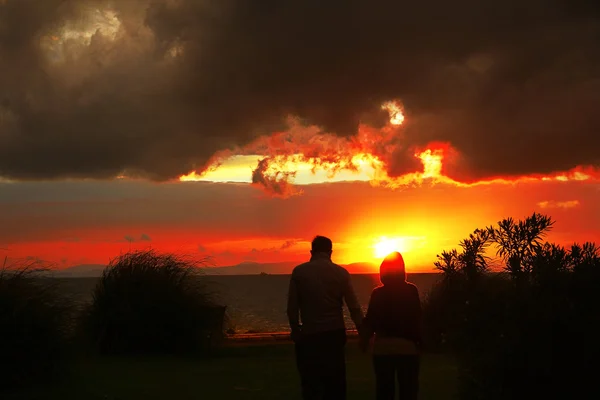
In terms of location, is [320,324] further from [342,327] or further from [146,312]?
[146,312]

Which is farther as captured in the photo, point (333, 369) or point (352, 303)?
point (352, 303)

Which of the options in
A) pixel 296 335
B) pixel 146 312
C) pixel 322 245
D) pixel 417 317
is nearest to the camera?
pixel 417 317

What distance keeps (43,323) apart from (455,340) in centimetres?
796

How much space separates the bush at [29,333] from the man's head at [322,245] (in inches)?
273

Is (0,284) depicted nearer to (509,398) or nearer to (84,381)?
(84,381)

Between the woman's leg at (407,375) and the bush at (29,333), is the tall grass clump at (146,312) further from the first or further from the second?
the woman's leg at (407,375)

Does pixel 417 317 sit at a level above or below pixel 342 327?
above

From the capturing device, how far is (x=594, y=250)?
30.2 feet

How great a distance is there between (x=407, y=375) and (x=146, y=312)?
12.3 metres

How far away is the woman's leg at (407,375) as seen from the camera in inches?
332

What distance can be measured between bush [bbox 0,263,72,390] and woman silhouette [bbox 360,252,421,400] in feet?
24.0

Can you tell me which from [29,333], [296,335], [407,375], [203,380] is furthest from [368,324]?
[29,333]

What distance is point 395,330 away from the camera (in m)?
8.44

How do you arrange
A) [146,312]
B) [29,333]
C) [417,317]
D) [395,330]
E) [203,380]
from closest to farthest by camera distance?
[395,330], [417,317], [29,333], [203,380], [146,312]
